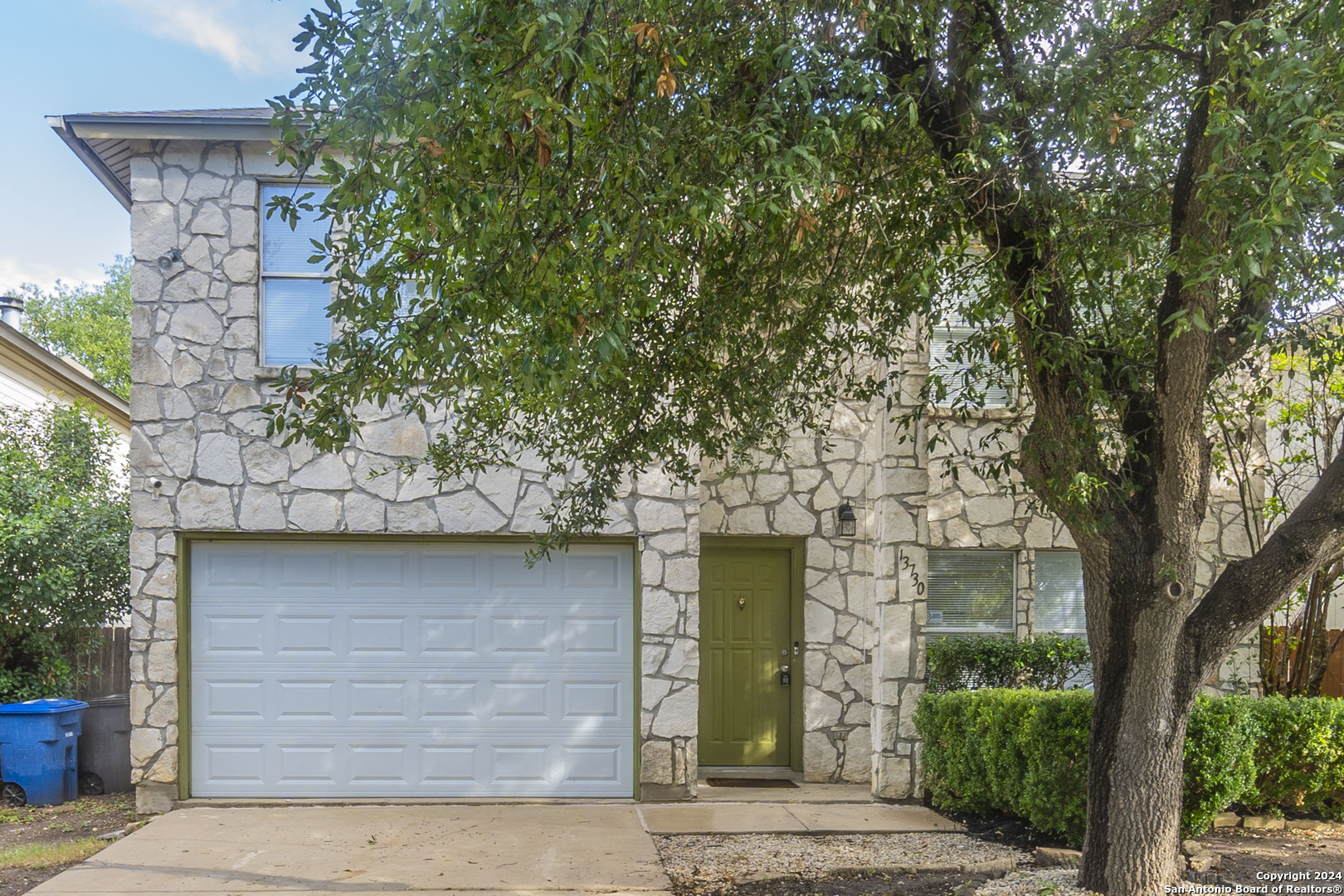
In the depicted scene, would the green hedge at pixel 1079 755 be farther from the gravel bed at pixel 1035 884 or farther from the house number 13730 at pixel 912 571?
the house number 13730 at pixel 912 571

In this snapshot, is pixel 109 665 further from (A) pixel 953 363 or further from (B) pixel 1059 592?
(B) pixel 1059 592

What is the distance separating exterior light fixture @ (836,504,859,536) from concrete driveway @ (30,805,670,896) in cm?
327

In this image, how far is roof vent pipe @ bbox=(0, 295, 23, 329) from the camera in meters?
16.9

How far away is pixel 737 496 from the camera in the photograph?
9.70 m

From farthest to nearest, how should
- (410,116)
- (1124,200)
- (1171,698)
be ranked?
(1124,200), (1171,698), (410,116)

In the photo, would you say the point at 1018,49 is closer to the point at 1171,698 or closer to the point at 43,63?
the point at 1171,698

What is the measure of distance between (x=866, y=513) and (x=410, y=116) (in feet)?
23.2

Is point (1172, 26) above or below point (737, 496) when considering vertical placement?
above

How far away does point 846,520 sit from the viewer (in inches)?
379

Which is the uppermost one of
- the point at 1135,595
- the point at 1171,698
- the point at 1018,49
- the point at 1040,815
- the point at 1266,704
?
the point at 1018,49

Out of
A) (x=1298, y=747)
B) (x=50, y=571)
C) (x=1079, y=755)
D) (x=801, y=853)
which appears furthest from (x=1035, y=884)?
(x=50, y=571)

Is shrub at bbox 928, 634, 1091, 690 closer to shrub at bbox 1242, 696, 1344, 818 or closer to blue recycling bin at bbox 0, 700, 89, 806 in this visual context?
shrub at bbox 1242, 696, 1344, 818

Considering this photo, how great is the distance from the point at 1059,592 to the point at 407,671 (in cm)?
600

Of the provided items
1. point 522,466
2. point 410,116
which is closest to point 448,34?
point 410,116
